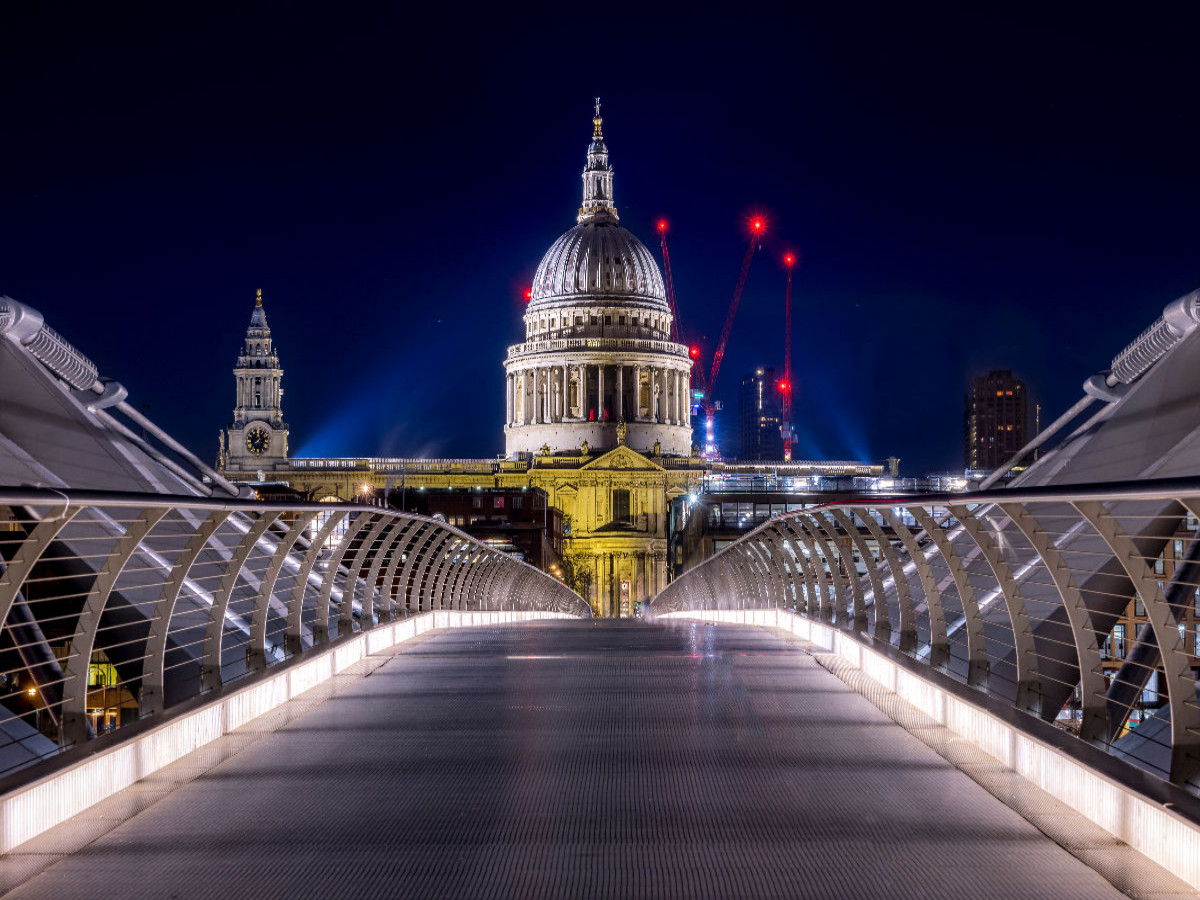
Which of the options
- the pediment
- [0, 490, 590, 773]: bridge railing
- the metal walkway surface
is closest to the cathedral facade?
the pediment

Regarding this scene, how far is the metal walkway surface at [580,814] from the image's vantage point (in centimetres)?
559

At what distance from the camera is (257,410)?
171 metres

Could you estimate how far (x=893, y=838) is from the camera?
6234mm

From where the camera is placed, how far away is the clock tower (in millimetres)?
169875

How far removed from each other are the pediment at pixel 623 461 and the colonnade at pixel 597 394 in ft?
22.8

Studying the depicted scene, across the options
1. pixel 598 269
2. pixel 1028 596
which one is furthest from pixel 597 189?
pixel 1028 596

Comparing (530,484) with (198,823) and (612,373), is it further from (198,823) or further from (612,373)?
(198,823)

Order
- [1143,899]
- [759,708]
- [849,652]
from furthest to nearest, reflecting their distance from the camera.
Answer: [849,652] → [759,708] → [1143,899]

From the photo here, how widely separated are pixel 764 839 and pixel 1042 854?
1.06m

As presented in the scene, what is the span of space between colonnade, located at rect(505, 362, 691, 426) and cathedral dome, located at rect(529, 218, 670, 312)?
7979 millimetres

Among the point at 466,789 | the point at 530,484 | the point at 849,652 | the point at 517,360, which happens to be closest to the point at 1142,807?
the point at 466,789

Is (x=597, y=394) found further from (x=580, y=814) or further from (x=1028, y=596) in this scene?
(x=580, y=814)

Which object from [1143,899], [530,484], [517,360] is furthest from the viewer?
[517,360]

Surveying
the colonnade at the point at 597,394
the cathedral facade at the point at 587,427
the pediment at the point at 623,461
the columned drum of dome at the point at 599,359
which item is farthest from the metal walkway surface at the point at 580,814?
the colonnade at the point at 597,394
